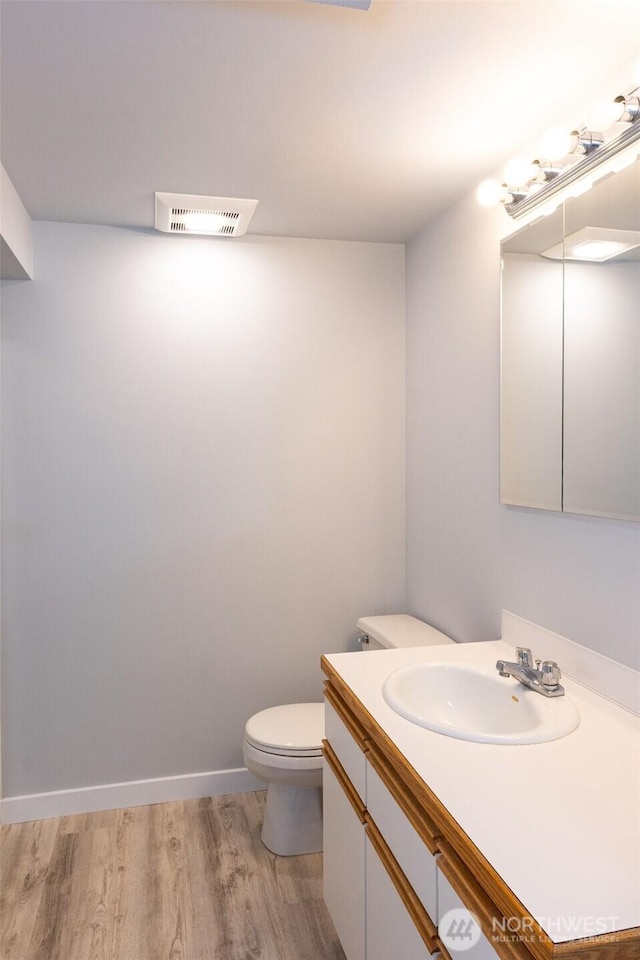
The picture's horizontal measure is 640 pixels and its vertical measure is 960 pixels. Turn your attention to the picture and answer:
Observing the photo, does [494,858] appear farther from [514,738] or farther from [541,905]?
[514,738]

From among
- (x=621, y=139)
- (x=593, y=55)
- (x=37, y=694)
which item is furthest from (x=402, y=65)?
(x=37, y=694)

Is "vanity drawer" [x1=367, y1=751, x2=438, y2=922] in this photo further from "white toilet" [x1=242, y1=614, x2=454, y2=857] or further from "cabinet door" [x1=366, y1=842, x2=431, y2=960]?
"white toilet" [x1=242, y1=614, x2=454, y2=857]

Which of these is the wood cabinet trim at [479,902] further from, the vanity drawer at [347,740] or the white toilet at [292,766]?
the white toilet at [292,766]

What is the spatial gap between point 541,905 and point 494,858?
0.11 metres

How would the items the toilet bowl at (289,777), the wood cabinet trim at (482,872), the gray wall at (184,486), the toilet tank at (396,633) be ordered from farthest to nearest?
the gray wall at (184,486)
the toilet tank at (396,633)
the toilet bowl at (289,777)
the wood cabinet trim at (482,872)

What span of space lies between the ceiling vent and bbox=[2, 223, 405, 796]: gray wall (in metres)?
0.12

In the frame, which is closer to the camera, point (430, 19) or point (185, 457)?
point (430, 19)

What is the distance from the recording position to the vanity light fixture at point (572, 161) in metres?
1.50

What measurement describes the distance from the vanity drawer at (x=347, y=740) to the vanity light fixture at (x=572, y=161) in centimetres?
132

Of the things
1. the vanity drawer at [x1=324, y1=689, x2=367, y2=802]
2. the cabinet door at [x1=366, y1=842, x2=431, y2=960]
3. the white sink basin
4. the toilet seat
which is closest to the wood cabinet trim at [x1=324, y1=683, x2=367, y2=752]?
the vanity drawer at [x1=324, y1=689, x2=367, y2=802]

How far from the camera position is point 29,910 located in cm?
218

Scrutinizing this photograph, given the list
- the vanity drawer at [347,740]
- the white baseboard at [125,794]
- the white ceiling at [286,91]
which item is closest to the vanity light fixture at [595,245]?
the white ceiling at [286,91]

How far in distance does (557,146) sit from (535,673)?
1313mm

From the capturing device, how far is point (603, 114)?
61.7 inches
